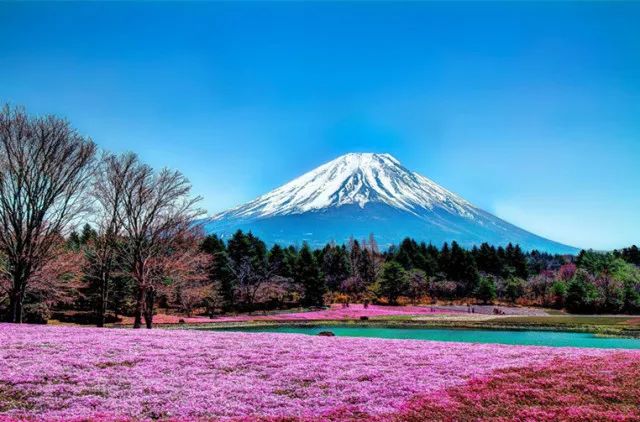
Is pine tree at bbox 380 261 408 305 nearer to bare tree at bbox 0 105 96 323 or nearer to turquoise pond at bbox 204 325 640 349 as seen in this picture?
turquoise pond at bbox 204 325 640 349

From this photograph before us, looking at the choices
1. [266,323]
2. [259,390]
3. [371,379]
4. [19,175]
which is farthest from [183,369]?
[266,323]

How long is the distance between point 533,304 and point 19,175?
9583cm

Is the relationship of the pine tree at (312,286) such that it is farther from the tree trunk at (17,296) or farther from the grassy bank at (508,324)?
the tree trunk at (17,296)

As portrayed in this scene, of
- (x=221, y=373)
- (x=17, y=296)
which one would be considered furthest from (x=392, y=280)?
(x=221, y=373)

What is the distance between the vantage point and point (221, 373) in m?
15.9

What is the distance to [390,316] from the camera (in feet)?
221

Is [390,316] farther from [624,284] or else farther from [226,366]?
[226,366]

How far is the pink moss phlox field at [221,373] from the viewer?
39.1 ft

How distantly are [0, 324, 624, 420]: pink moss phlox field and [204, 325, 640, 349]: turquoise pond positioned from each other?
19267 millimetres

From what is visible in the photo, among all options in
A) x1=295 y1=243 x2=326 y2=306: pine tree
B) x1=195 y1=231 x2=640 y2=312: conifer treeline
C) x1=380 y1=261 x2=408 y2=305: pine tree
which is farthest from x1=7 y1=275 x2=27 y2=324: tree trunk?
x1=380 y1=261 x2=408 y2=305: pine tree

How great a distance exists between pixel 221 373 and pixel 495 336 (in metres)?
34.7

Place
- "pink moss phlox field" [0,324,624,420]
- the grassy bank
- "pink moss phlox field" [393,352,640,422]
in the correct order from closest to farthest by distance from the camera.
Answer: "pink moss phlox field" [393,352,640,422] → "pink moss phlox field" [0,324,624,420] → the grassy bank

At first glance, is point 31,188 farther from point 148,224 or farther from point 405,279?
point 405,279

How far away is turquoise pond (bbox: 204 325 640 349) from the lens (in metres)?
37.4
